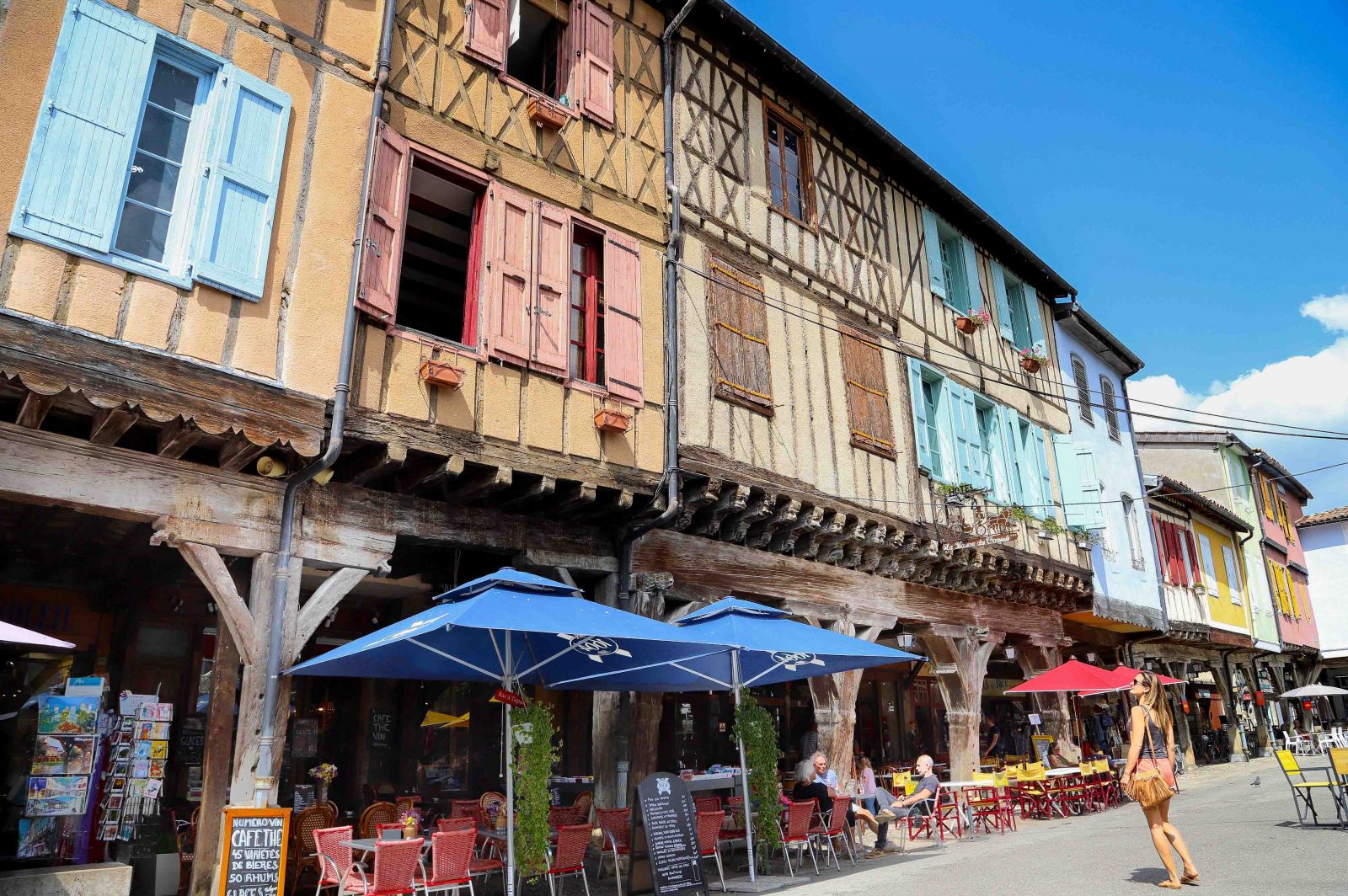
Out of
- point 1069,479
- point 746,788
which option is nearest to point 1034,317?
point 1069,479

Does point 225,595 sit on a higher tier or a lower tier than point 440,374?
lower

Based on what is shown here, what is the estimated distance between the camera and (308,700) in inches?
385

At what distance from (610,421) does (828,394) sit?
11.8 ft

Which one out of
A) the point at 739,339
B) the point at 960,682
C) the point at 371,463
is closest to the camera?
the point at 371,463

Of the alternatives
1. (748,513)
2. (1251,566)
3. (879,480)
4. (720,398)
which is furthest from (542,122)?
(1251,566)

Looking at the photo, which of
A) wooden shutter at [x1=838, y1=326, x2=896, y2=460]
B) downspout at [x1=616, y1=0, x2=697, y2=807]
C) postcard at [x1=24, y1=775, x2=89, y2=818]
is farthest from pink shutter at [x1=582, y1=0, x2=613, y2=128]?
postcard at [x1=24, y1=775, x2=89, y2=818]

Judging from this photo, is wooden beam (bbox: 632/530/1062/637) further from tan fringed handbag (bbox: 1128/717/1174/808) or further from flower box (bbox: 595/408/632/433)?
tan fringed handbag (bbox: 1128/717/1174/808)

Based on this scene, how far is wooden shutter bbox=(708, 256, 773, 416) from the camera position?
941 centimetres

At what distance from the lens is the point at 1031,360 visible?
15.0 metres

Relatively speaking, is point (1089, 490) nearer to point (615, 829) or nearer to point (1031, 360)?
point (1031, 360)

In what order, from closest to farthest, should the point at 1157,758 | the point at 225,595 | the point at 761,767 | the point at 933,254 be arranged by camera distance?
1. the point at 225,595
2. the point at 1157,758
3. the point at 761,767
4. the point at 933,254

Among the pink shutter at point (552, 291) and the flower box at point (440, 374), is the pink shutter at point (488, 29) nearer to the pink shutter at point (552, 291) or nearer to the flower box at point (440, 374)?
the pink shutter at point (552, 291)

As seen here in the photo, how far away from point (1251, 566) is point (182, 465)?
26025 millimetres

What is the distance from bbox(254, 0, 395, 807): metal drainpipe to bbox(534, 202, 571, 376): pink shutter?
5.25 ft
